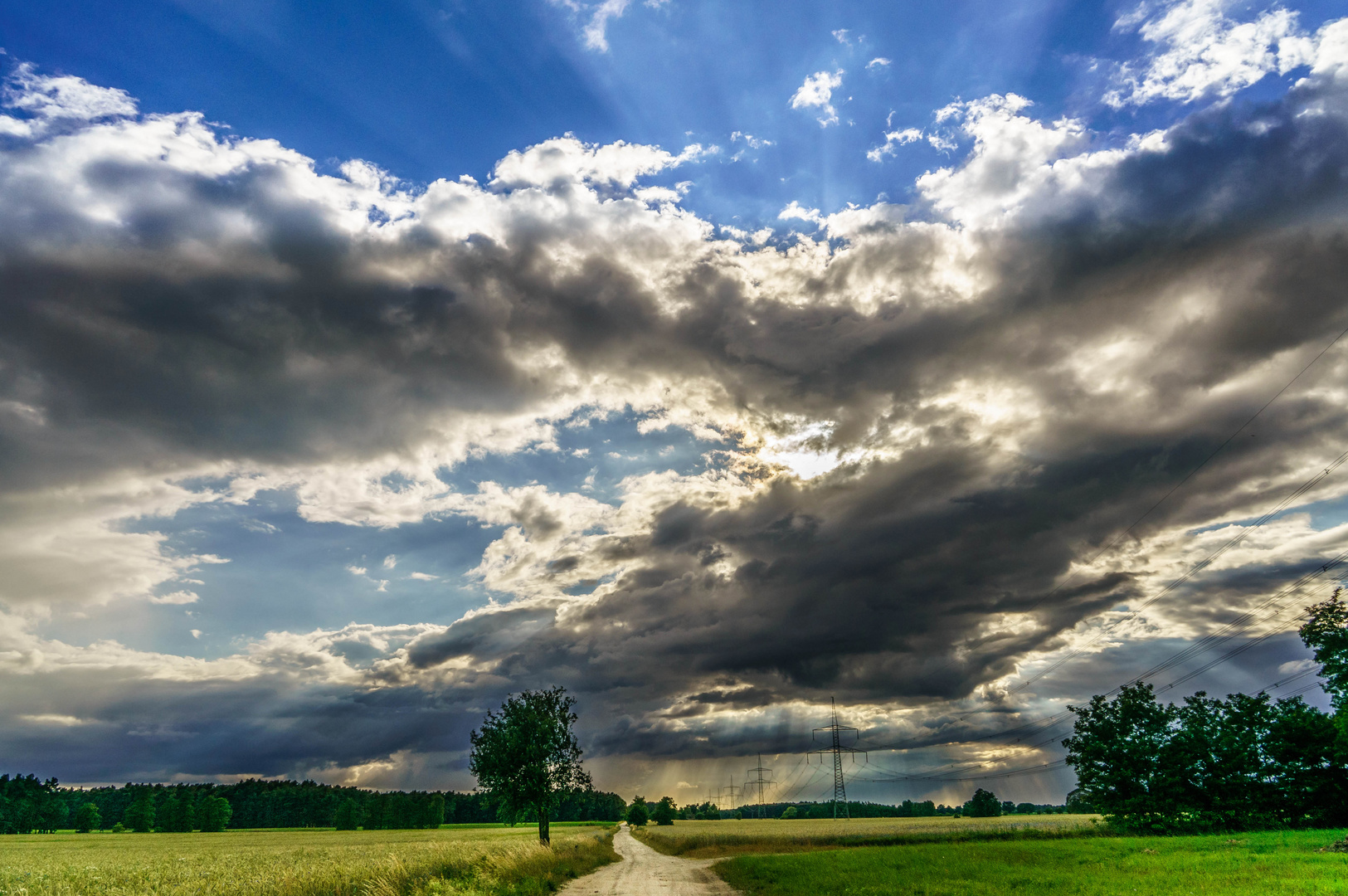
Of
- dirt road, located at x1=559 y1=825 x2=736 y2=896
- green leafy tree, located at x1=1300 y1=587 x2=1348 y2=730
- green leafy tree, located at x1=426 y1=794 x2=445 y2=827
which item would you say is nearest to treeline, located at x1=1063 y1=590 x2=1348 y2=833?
green leafy tree, located at x1=1300 y1=587 x2=1348 y2=730

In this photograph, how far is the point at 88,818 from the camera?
14750cm

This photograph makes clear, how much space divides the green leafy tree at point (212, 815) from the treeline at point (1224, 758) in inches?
7017

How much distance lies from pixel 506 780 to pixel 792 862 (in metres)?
25.9

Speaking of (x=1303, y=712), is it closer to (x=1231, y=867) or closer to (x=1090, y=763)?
(x=1090, y=763)

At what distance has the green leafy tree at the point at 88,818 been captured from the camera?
147 m

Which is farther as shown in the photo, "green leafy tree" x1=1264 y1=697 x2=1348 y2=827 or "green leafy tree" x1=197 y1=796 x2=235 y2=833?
"green leafy tree" x1=197 y1=796 x2=235 y2=833

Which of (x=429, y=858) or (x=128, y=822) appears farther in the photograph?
(x=128, y=822)

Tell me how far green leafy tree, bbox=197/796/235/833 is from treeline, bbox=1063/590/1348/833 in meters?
178

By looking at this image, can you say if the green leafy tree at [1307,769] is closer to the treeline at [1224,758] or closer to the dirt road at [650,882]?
the treeline at [1224,758]

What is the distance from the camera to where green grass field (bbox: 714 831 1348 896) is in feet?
77.8

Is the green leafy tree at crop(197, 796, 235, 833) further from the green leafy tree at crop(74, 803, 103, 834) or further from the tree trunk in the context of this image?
the tree trunk

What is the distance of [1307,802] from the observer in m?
52.0

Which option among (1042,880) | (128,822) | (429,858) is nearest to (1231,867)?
(1042,880)

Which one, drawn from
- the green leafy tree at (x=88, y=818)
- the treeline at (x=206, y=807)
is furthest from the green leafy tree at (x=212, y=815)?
the green leafy tree at (x=88, y=818)
